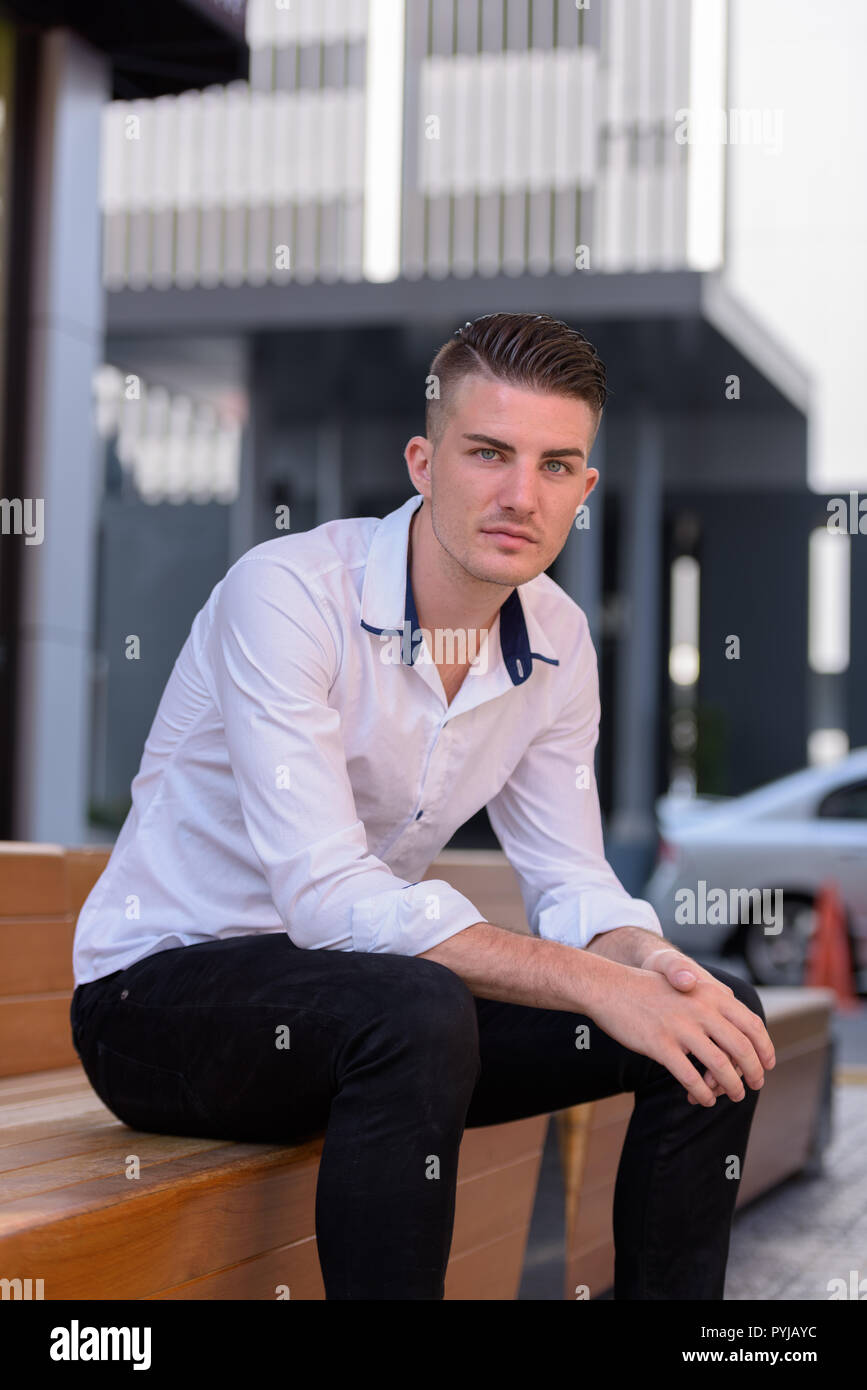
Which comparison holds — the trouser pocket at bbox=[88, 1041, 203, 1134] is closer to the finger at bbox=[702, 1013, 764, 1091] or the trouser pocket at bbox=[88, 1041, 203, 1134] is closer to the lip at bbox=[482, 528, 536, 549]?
the finger at bbox=[702, 1013, 764, 1091]

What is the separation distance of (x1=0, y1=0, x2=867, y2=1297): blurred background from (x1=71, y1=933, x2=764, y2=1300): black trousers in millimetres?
4569

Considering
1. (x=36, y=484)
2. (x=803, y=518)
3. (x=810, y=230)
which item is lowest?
(x=36, y=484)

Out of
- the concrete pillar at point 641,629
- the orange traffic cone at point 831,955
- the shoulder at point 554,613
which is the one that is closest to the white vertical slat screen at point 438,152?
the concrete pillar at point 641,629

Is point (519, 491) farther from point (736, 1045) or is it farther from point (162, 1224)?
point (162, 1224)

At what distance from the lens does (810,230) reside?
15.3 m

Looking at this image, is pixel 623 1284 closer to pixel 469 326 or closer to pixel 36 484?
pixel 469 326

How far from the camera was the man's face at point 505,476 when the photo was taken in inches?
82.7

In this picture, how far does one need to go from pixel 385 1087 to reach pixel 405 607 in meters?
0.75

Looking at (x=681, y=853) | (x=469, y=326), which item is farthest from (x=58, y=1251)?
(x=681, y=853)

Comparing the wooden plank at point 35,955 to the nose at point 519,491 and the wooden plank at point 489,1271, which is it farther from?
the nose at point 519,491

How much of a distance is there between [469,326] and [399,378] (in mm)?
13676

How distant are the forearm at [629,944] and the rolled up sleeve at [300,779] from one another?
11.7 inches

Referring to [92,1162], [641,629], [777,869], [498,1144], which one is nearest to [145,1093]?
[92,1162]

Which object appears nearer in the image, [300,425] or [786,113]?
[786,113]
